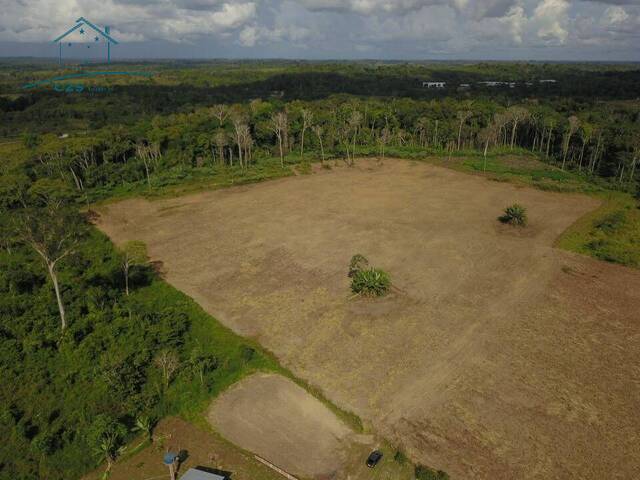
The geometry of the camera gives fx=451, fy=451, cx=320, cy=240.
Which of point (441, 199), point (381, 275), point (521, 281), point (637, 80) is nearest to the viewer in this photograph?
point (381, 275)

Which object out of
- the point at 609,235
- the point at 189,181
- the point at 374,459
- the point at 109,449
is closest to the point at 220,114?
the point at 189,181

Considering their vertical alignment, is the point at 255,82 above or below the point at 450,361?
above

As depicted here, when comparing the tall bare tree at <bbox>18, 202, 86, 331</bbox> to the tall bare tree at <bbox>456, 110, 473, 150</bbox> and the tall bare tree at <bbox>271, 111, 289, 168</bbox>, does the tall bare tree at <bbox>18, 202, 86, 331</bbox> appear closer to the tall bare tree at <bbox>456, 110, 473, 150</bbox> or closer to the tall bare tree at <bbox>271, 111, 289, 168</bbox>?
the tall bare tree at <bbox>271, 111, 289, 168</bbox>

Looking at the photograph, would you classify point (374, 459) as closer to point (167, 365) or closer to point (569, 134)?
point (167, 365)

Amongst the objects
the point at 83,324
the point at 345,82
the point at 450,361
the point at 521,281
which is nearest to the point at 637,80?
the point at 345,82

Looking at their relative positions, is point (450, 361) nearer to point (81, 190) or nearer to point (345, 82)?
point (81, 190)

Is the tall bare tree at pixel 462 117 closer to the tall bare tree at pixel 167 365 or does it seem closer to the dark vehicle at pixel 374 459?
the tall bare tree at pixel 167 365

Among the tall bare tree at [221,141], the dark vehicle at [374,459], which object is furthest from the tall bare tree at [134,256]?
the tall bare tree at [221,141]
